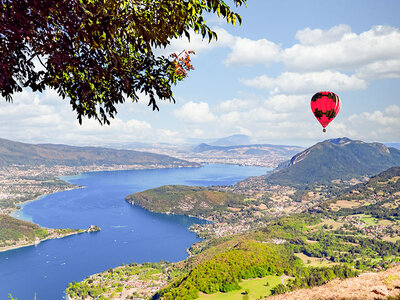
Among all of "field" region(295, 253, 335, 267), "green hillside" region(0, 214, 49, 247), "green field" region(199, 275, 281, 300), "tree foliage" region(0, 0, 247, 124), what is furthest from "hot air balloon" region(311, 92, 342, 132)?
"green hillside" region(0, 214, 49, 247)

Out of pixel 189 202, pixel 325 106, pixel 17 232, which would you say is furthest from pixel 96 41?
pixel 189 202

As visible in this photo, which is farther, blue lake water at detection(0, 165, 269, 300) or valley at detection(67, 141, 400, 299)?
blue lake water at detection(0, 165, 269, 300)

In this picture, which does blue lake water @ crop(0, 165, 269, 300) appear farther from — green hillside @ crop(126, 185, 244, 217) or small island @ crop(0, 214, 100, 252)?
green hillside @ crop(126, 185, 244, 217)

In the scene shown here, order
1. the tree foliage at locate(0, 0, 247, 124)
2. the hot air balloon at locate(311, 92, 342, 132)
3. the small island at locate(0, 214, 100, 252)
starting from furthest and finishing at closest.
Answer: the small island at locate(0, 214, 100, 252) < the hot air balloon at locate(311, 92, 342, 132) < the tree foliage at locate(0, 0, 247, 124)

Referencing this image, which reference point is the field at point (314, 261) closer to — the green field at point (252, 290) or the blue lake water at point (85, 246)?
the green field at point (252, 290)

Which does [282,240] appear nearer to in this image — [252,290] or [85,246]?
[252,290]

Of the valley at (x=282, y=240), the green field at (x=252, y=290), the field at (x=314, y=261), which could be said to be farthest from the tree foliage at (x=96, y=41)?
the field at (x=314, y=261)

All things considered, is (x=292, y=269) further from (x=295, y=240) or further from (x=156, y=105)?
(x=156, y=105)
